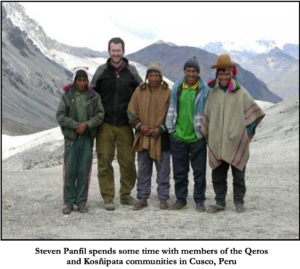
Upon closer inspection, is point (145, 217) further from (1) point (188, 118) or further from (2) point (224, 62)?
(2) point (224, 62)

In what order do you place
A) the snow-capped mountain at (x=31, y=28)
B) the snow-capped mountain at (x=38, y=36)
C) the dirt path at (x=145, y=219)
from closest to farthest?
the dirt path at (x=145, y=219), the snow-capped mountain at (x=38, y=36), the snow-capped mountain at (x=31, y=28)

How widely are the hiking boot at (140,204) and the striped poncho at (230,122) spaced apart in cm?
147

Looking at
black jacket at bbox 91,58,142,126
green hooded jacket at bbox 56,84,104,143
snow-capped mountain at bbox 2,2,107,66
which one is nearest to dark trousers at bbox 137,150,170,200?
black jacket at bbox 91,58,142,126

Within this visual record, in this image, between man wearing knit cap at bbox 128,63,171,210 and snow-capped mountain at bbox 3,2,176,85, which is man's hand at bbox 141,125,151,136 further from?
snow-capped mountain at bbox 3,2,176,85

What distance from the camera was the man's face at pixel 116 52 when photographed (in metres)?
7.78

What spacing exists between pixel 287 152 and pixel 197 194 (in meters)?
9.69

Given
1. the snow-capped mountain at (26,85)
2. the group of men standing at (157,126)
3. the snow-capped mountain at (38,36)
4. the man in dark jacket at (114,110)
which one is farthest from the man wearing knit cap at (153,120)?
the snow-capped mountain at (38,36)

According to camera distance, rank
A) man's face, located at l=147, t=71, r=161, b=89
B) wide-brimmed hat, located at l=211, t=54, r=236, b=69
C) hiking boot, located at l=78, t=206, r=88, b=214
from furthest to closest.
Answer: hiking boot, located at l=78, t=206, r=88, b=214, man's face, located at l=147, t=71, r=161, b=89, wide-brimmed hat, located at l=211, t=54, r=236, b=69

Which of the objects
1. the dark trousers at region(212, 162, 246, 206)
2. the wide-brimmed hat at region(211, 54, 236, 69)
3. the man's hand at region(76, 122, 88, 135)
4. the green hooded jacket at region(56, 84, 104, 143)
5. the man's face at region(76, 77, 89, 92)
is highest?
the wide-brimmed hat at region(211, 54, 236, 69)

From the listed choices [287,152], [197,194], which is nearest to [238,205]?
[197,194]

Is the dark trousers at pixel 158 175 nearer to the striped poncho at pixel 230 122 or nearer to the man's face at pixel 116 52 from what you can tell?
the striped poncho at pixel 230 122

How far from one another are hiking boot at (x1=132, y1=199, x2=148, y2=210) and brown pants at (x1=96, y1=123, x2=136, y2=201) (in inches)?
15.6

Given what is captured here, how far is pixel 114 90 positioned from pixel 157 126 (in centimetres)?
95

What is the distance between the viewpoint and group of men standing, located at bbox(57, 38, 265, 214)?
7.44m
